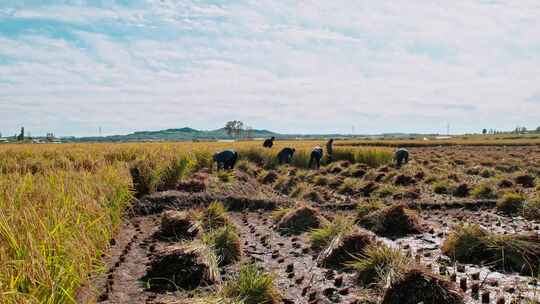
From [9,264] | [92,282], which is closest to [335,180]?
[92,282]

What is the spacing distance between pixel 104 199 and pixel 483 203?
32.4 feet

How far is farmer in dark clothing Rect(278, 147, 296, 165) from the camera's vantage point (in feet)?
84.4

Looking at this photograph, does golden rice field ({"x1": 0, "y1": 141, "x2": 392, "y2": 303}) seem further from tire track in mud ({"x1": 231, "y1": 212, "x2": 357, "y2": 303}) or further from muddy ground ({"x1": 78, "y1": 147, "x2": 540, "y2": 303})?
tire track in mud ({"x1": 231, "y1": 212, "x2": 357, "y2": 303})

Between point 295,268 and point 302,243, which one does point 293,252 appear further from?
point 295,268

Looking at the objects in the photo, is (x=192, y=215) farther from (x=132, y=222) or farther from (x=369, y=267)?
(x=369, y=267)

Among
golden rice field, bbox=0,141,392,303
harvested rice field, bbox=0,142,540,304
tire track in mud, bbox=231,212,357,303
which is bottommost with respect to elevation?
tire track in mud, bbox=231,212,357,303

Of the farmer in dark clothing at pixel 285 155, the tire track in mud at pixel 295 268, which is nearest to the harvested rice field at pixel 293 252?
the tire track in mud at pixel 295 268

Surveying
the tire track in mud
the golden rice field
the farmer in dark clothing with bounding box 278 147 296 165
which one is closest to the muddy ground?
the tire track in mud

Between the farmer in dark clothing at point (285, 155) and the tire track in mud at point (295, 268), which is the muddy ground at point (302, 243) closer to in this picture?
the tire track in mud at point (295, 268)

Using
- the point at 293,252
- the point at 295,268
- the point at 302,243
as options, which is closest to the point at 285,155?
the point at 302,243

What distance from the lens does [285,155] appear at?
25969 mm

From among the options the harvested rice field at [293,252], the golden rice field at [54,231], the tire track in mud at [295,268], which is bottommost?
the tire track in mud at [295,268]

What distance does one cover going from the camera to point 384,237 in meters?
9.38

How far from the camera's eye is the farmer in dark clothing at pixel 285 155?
25.7 meters
